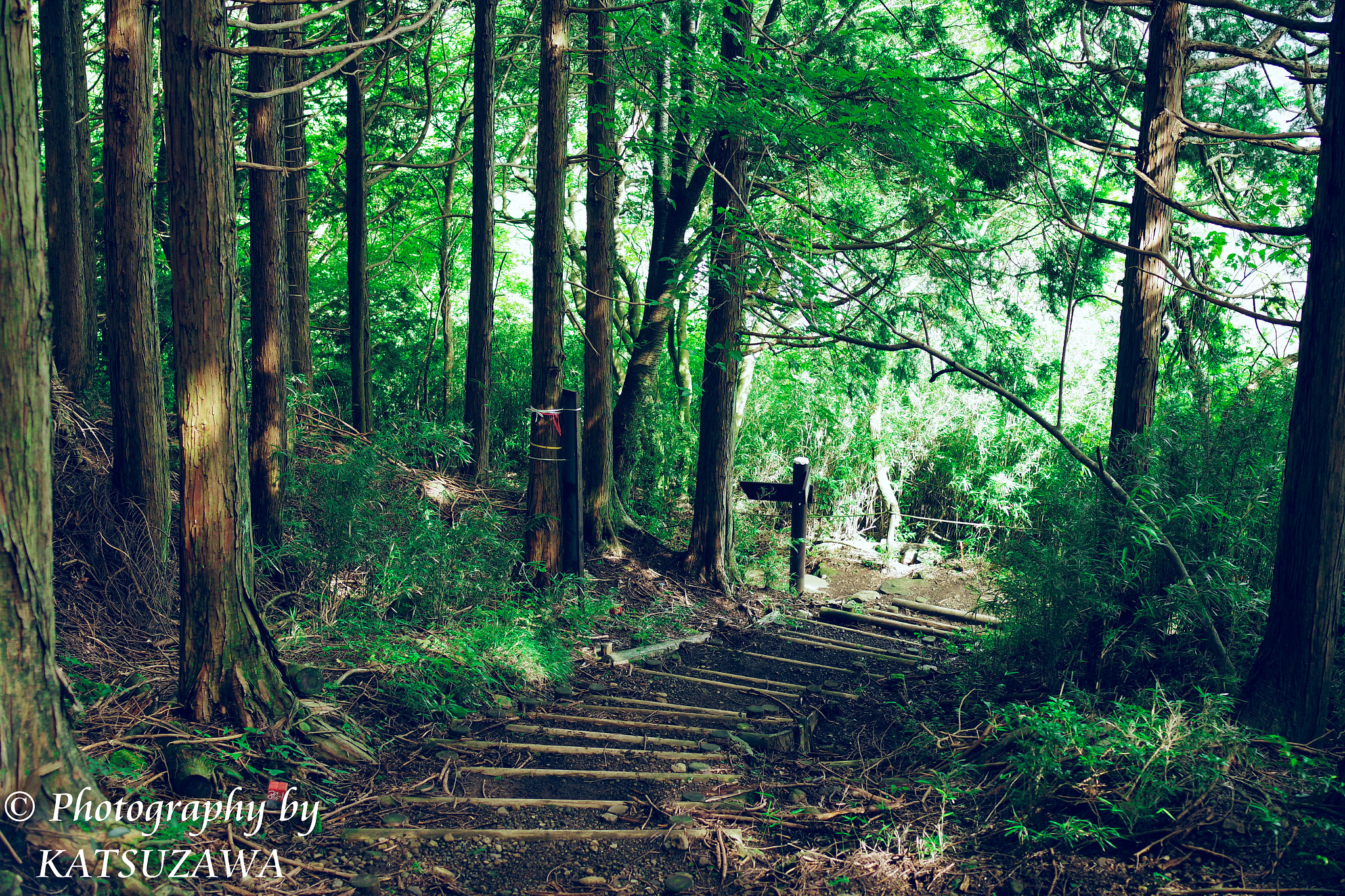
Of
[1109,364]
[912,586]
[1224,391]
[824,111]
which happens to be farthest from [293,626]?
[1109,364]

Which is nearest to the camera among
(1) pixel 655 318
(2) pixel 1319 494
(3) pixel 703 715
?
(2) pixel 1319 494

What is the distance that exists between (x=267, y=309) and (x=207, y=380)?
3.91m

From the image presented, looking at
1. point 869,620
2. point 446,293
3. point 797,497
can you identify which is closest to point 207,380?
point 869,620

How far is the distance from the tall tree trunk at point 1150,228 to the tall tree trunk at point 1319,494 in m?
1.40

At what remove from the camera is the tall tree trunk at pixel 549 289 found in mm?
7582

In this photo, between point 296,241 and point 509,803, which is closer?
point 509,803

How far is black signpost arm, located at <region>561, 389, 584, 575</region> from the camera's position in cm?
751

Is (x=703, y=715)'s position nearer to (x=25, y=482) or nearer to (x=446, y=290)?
(x=25, y=482)

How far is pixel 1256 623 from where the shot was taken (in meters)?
4.69

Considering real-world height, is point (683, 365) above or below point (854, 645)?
above

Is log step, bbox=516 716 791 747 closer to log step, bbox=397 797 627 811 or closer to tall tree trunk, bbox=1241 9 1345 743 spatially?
log step, bbox=397 797 627 811

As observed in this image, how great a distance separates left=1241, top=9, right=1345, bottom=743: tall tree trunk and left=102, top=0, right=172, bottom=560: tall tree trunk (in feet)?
22.1

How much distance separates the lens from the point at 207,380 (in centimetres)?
374

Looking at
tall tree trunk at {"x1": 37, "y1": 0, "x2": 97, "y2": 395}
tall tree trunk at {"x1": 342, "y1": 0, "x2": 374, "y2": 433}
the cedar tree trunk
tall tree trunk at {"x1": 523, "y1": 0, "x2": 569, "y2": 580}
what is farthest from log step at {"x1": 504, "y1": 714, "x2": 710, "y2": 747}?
the cedar tree trunk
